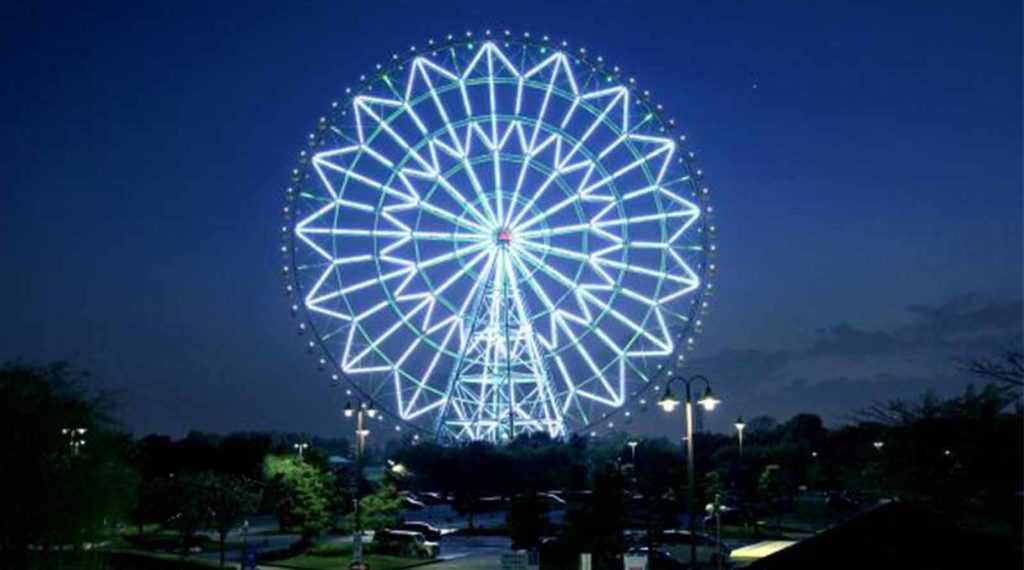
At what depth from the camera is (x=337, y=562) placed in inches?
1380

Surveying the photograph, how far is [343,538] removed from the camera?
45750 millimetres

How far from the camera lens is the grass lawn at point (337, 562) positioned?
33938 millimetres

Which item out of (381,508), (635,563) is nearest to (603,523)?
(635,563)

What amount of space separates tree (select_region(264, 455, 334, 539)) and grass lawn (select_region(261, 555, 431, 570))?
2.41 metres

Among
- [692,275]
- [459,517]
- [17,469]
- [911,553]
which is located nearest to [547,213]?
[692,275]

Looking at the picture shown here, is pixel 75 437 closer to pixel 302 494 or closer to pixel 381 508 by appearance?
pixel 381 508

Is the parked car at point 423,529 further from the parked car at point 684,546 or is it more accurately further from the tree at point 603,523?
the tree at point 603,523

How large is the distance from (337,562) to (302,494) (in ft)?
17.2

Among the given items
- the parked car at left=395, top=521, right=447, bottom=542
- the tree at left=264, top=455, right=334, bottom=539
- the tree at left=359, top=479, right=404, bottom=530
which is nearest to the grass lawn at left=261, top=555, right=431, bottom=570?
the tree at left=359, top=479, right=404, bottom=530

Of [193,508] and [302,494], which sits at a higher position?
[302,494]

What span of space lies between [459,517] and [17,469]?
→ 3965 cm

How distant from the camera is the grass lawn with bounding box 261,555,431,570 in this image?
33.9 meters

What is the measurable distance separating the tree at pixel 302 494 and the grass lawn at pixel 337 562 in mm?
2410

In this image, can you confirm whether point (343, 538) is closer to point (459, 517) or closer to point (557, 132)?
point (459, 517)
